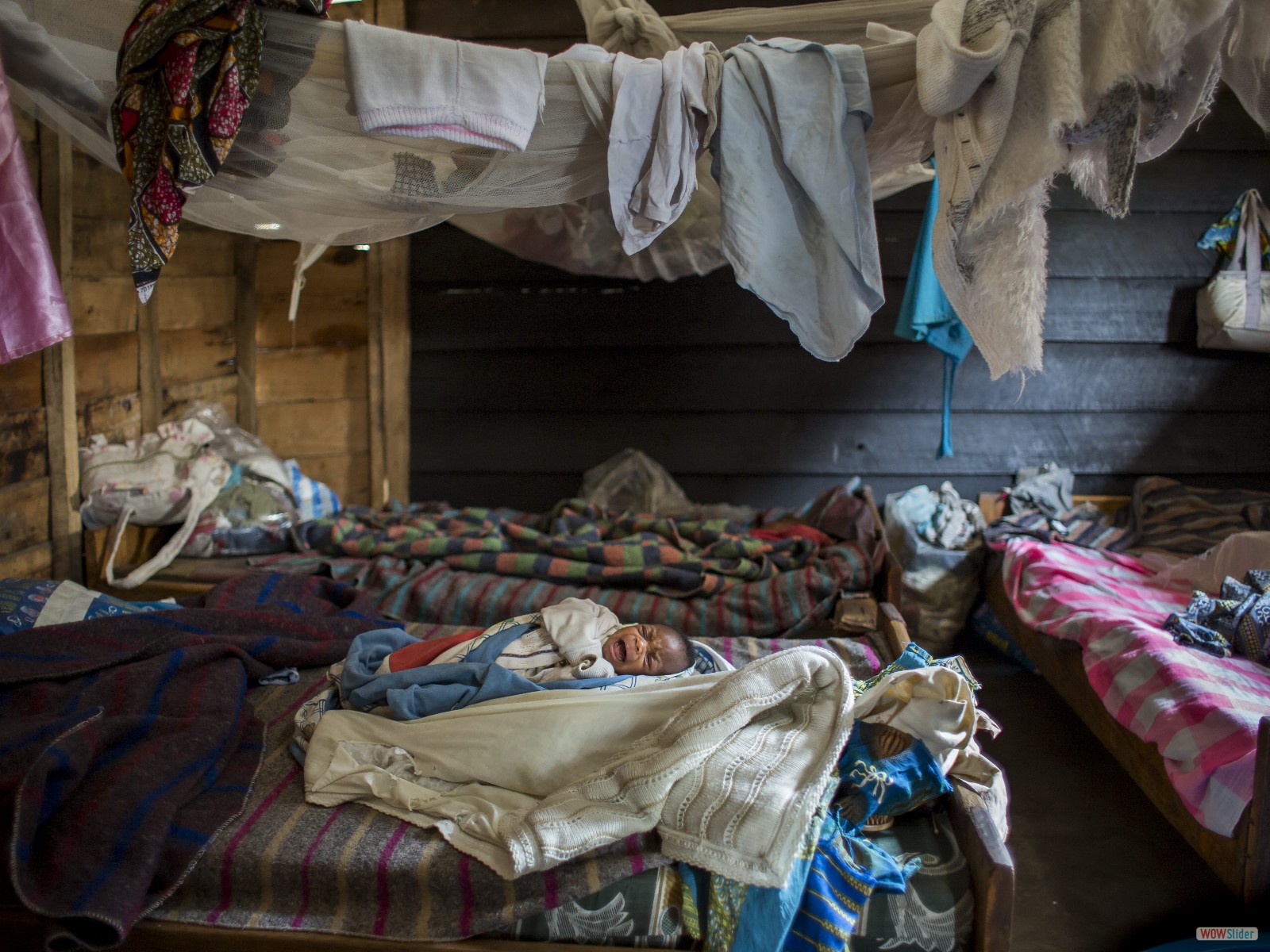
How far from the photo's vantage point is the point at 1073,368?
Answer: 11.5ft

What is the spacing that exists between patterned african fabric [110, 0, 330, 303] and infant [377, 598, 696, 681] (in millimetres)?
873

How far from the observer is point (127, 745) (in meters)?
1.67

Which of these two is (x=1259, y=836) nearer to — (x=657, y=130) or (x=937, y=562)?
(x=657, y=130)

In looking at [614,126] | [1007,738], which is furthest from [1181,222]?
[614,126]

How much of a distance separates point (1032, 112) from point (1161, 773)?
1.39 metres

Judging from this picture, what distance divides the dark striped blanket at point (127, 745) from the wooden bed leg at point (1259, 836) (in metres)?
→ 1.67

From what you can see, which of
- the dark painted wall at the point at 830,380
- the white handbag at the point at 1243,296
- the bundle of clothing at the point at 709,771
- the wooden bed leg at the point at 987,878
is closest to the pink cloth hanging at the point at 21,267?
the bundle of clothing at the point at 709,771

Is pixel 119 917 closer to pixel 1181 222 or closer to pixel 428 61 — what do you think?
pixel 428 61

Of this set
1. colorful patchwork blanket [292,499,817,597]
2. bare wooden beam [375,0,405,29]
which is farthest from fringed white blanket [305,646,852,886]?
bare wooden beam [375,0,405,29]

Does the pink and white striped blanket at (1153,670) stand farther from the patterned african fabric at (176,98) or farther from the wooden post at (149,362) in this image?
the wooden post at (149,362)

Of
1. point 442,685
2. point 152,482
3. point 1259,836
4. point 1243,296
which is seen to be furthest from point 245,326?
point 1243,296

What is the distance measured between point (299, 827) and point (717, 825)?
0.66m

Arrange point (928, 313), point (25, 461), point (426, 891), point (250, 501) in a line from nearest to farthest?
point (426, 891), point (25, 461), point (928, 313), point (250, 501)

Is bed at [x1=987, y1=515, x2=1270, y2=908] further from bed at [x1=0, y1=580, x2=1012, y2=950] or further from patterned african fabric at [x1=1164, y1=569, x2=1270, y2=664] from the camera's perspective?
bed at [x1=0, y1=580, x2=1012, y2=950]
